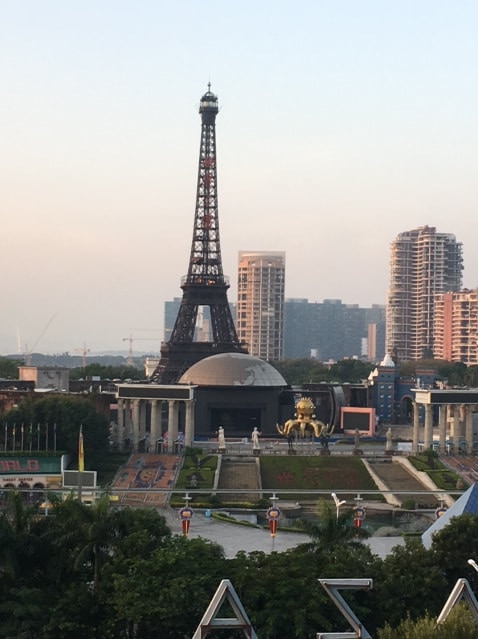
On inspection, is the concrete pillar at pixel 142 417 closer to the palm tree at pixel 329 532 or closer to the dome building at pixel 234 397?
the dome building at pixel 234 397

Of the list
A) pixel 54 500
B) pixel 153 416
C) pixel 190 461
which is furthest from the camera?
pixel 153 416

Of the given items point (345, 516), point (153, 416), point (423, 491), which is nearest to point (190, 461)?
point (153, 416)

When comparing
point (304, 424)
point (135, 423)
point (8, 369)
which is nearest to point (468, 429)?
point (304, 424)

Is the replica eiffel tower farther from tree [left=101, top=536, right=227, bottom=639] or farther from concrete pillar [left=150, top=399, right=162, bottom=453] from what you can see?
Answer: tree [left=101, top=536, right=227, bottom=639]

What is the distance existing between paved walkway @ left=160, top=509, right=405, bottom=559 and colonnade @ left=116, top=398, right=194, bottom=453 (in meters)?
24.3

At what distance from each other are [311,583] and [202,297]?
8952cm

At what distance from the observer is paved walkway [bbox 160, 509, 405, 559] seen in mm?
55375

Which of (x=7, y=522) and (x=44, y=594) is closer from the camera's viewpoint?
(x=44, y=594)

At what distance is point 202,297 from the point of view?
125 meters

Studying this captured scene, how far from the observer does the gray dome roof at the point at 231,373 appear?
101375mm

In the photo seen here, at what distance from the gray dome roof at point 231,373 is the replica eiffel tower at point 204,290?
1652 centimetres

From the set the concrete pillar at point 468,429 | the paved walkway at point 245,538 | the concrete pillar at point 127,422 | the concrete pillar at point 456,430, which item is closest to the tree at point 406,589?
the paved walkway at point 245,538

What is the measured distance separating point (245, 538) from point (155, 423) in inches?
1276

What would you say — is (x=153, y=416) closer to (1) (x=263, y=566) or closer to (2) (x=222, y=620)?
(1) (x=263, y=566)
